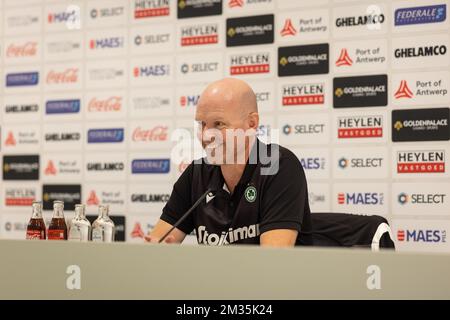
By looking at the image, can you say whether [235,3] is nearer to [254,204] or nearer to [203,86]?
[203,86]

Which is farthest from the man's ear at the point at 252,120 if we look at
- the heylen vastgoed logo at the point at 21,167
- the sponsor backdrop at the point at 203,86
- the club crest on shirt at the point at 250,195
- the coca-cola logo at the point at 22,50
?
the coca-cola logo at the point at 22,50

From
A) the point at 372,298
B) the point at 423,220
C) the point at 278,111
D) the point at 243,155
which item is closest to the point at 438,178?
the point at 423,220

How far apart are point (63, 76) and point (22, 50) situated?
37 cm

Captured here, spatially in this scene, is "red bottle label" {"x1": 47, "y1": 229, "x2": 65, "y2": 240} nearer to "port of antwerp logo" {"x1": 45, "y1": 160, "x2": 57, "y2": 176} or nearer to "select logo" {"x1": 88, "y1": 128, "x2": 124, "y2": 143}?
"select logo" {"x1": 88, "y1": 128, "x2": 124, "y2": 143}

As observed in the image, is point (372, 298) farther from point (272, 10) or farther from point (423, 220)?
point (272, 10)

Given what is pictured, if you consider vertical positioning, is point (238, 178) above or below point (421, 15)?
below

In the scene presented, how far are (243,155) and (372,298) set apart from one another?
3.72 ft

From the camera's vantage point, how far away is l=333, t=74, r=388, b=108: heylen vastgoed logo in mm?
2891

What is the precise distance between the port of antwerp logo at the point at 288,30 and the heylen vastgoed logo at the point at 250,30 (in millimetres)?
68

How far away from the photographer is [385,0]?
2900 mm

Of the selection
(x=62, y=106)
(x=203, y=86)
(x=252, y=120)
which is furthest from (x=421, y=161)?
(x=62, y=106)

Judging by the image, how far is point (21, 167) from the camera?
3682mm
